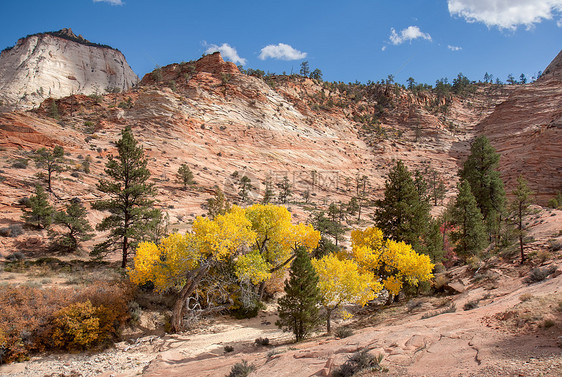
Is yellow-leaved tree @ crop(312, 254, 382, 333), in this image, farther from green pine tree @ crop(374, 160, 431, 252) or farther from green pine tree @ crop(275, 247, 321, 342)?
green pine tree @ crop(374, 160, 431, 252)

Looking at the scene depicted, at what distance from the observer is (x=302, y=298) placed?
15.9m

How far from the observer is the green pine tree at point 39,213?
2634 centimetres

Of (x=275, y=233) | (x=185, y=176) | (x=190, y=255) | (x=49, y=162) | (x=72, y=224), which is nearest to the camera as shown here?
(x=190, y=255)

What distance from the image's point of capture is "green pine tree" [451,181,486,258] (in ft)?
89.2

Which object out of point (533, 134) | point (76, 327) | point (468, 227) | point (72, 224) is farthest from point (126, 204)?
point (533, 134)

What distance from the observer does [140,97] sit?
69.9m

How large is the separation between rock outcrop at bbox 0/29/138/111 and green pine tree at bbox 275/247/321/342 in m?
104

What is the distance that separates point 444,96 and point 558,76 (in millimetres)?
32415

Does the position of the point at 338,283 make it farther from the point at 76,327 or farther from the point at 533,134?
the point at 533,134

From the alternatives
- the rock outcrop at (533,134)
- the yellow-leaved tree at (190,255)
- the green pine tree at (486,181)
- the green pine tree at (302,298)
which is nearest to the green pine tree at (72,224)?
the yellow-leaved tree at (190,255)

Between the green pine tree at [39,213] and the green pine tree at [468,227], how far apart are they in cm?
3898

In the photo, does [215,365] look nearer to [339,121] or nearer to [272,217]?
[272,217]

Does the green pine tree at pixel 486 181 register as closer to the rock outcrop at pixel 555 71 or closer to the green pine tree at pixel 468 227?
the green pine tree at pixel 468 227

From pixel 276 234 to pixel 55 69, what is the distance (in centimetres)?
13556
